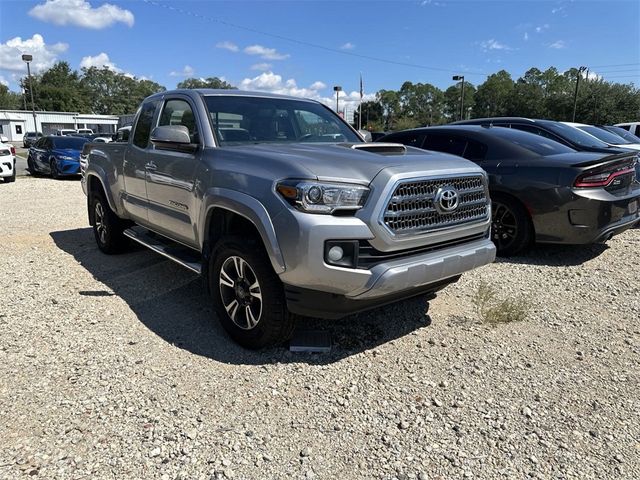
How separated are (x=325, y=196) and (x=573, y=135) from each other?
6.82 metres

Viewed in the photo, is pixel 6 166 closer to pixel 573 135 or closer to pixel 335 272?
pixel 573 135

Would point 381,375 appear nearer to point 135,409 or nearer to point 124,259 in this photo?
point 135,409

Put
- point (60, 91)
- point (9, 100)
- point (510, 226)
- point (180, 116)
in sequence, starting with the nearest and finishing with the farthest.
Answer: point (180, 116)
point (510, 226)
point (60, 91)
point (9, 100)

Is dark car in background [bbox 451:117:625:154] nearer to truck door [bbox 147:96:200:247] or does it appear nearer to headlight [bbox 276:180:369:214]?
headlight [bbox 276:180:369:214]

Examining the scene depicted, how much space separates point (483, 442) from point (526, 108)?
240 feet

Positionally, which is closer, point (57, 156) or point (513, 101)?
point (57, 156)

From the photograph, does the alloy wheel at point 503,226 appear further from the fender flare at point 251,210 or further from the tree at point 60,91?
the tree at point 60,91

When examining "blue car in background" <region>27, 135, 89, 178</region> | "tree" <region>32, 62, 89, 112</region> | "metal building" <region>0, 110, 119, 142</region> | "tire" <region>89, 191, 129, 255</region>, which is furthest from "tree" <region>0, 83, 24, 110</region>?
"tire" <region>89, 191, 129, 255</region>

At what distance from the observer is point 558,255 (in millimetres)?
6090

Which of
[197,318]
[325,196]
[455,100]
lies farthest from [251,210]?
[455,100]

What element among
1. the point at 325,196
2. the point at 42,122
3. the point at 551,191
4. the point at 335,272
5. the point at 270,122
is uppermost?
the point at 270,122

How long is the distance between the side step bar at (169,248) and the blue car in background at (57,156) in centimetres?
1241

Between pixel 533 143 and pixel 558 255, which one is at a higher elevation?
pixel 533 143

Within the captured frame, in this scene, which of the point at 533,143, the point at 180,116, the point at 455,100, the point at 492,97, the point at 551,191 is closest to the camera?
the point at 180,116
